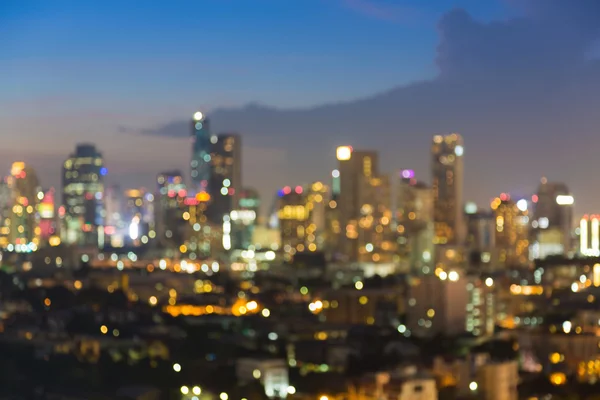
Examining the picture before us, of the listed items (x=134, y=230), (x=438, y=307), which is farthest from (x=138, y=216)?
(x=438, y=307)

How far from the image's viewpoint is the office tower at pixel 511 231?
84.7 ft

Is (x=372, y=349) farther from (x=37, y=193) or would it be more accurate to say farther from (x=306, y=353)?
(x=37, y=193)

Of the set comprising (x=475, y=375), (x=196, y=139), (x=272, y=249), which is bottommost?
(x=475, y=375)

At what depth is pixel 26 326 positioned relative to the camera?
12758 mm

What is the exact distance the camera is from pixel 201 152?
3112cm

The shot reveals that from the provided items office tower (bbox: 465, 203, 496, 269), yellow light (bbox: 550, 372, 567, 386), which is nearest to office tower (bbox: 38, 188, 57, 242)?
office tower (bbox: 465, 203, 496, 269)

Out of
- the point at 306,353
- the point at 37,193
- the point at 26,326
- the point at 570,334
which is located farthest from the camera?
the point at 37,193

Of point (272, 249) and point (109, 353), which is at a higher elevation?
point (272, 249)

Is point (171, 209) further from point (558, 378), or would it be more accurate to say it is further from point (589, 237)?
point (558, 378)

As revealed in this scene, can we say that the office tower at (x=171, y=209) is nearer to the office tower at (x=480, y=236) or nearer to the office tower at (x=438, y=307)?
the office tower at (x=480, y=236)

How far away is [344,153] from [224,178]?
154 inches

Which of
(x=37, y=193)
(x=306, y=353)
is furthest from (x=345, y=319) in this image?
(x=37, y=193)

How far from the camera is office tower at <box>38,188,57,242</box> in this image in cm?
2617

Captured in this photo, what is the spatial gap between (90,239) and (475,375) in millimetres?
21318
